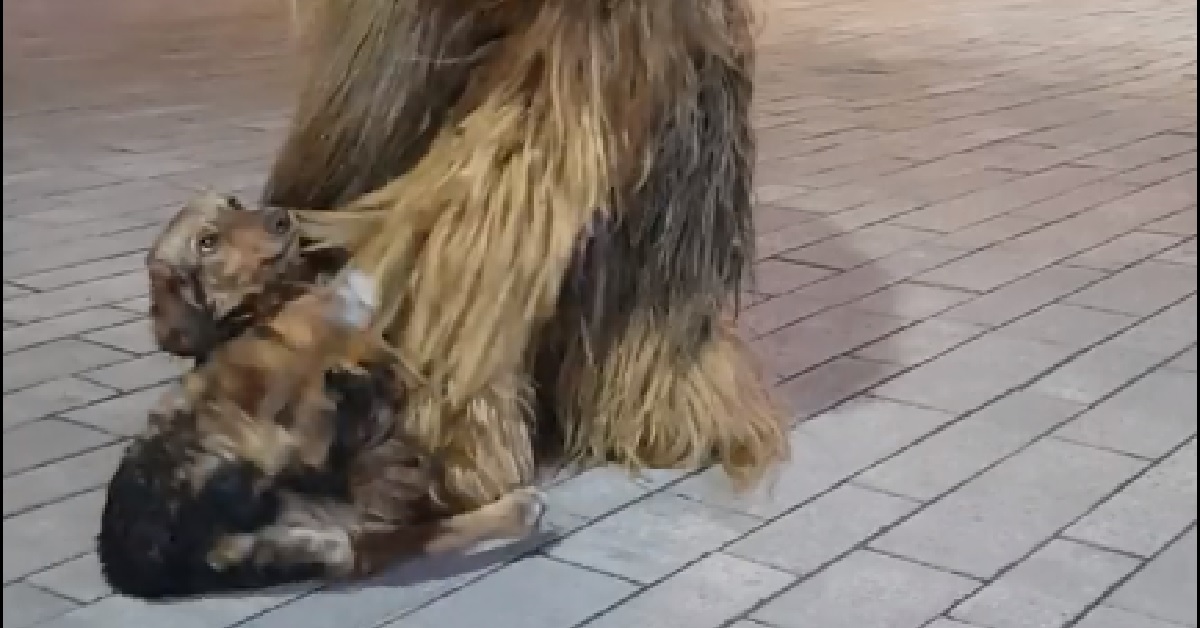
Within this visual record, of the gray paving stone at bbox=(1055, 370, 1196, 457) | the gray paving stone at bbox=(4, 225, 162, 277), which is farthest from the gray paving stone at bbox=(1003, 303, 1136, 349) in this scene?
the gray paving stone at bbox=(4, 225, 162, 277)

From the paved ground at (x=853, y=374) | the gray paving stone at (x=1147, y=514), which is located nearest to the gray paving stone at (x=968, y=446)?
the paved ground at (x=853, y=374)

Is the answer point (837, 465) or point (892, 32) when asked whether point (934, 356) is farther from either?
point (892, 32)

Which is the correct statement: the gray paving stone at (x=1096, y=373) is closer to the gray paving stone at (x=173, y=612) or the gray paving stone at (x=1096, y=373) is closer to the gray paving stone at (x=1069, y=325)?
the gray paving stone at (x=1069, y=325)

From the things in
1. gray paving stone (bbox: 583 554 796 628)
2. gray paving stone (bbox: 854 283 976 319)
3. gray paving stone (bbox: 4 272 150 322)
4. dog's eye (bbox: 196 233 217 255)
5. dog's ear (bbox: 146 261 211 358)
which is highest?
dog's eye (bbox: 196 233 217 255)

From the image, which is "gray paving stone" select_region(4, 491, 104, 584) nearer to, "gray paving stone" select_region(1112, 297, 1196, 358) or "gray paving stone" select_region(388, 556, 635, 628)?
"gray paving stone" select_region(388, 556, 635, 628)

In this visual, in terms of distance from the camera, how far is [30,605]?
39.7 inches

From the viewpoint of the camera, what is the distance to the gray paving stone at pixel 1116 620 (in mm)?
1021

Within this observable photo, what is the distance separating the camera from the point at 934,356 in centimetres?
151

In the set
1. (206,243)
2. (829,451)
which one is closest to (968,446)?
(829,451)

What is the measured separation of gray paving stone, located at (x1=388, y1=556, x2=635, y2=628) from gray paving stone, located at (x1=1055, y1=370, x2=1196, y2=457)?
460mm

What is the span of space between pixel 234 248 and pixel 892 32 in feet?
8.85

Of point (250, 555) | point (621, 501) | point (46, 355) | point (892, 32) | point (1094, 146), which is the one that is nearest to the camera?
point (250, 555)

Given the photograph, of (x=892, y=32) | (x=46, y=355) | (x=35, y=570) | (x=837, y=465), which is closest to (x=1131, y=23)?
(x=892, y=32)

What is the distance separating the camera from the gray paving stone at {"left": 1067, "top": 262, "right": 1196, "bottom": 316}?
1.65 meters
